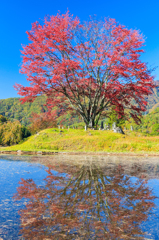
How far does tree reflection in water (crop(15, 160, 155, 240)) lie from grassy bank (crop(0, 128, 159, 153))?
9.17 metres

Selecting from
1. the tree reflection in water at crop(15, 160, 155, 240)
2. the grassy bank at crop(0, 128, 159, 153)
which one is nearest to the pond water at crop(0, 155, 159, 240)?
the tree reflection in water at crop(15, 160, 155, 240)

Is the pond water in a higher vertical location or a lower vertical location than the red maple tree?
lower

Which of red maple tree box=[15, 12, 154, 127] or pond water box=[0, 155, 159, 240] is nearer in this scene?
pond water box=[0, 155, 159, 240]

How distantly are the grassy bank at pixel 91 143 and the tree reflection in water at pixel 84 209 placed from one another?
917 centimetres

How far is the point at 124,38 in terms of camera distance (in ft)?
53.3

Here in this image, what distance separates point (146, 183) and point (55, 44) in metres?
14.7

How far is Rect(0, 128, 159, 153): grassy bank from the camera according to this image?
13.1 metres

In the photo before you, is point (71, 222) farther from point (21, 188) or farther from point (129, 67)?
point (129, 67)

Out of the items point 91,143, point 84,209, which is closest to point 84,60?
point 91,143

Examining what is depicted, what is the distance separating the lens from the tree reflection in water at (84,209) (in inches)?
81.0

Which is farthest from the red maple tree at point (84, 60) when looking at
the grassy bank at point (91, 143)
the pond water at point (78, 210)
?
the pond water at point (78, 210)

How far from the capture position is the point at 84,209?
270 cm

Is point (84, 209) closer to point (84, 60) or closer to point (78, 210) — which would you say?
point (78, 210)

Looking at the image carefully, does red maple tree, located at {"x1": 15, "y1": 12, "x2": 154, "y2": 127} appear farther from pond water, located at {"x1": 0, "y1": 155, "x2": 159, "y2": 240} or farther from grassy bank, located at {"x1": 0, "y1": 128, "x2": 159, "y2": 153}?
pond water, located at {"x1": 0, "y1": 155, "x2": 159, "y2": 240}
